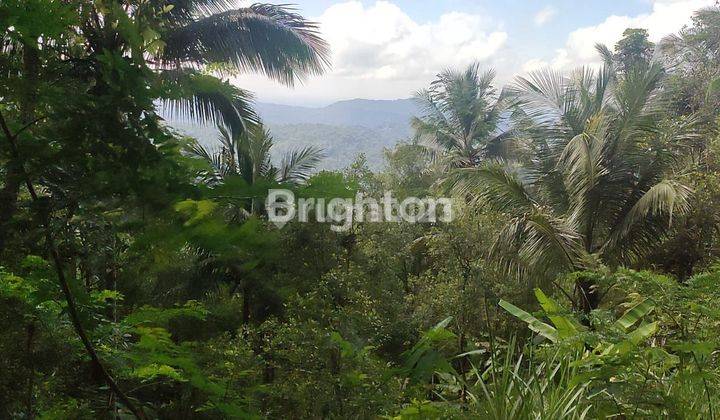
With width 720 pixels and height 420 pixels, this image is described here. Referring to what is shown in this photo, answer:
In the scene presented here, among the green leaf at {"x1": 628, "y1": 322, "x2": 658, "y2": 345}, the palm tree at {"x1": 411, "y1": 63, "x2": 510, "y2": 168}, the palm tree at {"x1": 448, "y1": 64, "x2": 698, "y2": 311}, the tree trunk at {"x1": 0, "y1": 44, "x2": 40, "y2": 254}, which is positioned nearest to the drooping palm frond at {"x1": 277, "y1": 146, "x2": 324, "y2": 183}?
the palm tree at {"x1": 448, "y1": 64, "x2": 698, "y2": 311}

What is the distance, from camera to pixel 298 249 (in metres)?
6.12

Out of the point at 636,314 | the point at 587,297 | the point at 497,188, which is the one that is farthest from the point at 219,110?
the point at 636,314

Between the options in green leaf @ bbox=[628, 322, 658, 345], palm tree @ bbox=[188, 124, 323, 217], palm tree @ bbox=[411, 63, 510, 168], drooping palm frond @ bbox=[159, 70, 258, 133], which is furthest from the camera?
palm tree @ bbox=[411, 63, 510, 168]

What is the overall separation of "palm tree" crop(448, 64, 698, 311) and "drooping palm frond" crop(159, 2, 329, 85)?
117 inches

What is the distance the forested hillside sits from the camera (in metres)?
1.55

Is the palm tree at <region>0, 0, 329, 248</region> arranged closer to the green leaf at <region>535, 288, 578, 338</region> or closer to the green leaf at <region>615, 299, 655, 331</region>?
the green leaf at <region>535, 288, 578, 338</region>

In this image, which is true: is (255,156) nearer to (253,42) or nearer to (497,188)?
(253,42)

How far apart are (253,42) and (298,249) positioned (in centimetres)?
328

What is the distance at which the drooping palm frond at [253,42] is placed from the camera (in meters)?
7.05

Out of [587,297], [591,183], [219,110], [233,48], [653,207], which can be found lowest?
[587,297]

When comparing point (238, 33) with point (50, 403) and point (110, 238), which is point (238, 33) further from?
point (110, 238)

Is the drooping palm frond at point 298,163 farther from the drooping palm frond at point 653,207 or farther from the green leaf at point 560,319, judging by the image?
the green leaf at point 560,319

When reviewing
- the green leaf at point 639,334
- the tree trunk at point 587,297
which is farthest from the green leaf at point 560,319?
the tree trunk at point 587,297

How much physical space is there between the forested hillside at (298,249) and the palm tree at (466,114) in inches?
239
